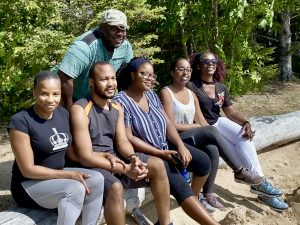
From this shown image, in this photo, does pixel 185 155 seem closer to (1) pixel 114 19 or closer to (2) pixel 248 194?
(1) pixel 114 19

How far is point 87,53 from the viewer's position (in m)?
3.92

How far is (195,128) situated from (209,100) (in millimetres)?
566

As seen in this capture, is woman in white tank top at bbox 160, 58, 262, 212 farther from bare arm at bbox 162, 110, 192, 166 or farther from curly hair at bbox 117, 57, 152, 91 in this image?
curly hair at bbox 117, 57, 152, 91

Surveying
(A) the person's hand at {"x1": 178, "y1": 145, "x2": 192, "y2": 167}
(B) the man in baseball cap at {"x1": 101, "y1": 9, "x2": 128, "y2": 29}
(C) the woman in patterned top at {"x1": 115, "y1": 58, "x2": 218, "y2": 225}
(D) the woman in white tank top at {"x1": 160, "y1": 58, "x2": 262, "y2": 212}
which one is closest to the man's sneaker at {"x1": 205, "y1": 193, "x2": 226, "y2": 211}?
(D) the woman in white tank top at {"x1": 160, "y1": 58, "x2": 262, "y2": 212}

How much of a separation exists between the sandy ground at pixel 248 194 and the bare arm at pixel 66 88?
46.2 inches

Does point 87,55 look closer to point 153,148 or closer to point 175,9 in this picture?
point 153,148

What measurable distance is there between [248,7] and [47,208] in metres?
5.00

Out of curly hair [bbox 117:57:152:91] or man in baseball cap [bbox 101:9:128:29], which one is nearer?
man in baseball cap [bbox 101:9:128:29]

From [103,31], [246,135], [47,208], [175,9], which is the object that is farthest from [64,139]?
[175,9]

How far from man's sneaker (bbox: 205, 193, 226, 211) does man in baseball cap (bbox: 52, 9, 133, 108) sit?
5.49 feet

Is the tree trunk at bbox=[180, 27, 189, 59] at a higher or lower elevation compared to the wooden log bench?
higher

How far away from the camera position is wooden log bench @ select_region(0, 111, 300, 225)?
11.1ft

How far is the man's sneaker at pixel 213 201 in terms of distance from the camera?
15.1 feet

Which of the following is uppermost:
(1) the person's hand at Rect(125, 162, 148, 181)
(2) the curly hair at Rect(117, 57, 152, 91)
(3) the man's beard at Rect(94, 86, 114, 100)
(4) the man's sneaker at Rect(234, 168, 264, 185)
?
(2) the curly hair at Rect(117, 57, 152, 91)
